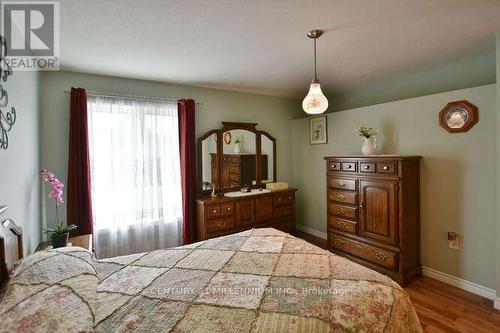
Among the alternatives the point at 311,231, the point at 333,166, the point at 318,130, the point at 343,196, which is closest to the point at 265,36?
the point at 333,166

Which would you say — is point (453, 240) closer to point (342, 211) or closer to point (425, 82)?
point (342, 211)

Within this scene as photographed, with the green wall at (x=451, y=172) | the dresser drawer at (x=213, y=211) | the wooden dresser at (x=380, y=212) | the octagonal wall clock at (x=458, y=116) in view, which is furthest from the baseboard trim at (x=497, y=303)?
the dresser drawer at (x=213, y=211)

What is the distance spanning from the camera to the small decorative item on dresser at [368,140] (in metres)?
3.11

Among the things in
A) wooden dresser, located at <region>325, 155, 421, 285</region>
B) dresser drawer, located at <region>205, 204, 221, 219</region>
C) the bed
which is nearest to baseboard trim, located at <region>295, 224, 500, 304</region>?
wooden dresser, located at <region>325, 155, 421, 285</region>

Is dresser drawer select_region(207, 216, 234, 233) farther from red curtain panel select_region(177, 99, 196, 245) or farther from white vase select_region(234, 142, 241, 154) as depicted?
white vase select_region(234, 142, 241, 154)

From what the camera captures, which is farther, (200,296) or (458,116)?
(458,116)

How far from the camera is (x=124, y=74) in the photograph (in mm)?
2988

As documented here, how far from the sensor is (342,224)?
126 inches

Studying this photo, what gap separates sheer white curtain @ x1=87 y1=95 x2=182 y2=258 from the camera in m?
2.92

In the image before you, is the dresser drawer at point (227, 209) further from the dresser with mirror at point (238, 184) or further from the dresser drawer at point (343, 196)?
the dresser drawer at point (343, 196)

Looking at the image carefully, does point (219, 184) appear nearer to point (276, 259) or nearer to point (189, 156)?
point (189, 156)

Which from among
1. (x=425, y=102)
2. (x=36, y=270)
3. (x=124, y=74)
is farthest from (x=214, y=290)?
(x=425, y=102)

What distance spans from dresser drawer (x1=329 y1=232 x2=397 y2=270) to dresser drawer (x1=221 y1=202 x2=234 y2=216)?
4.55ft

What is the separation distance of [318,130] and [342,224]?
1555 millimetres
